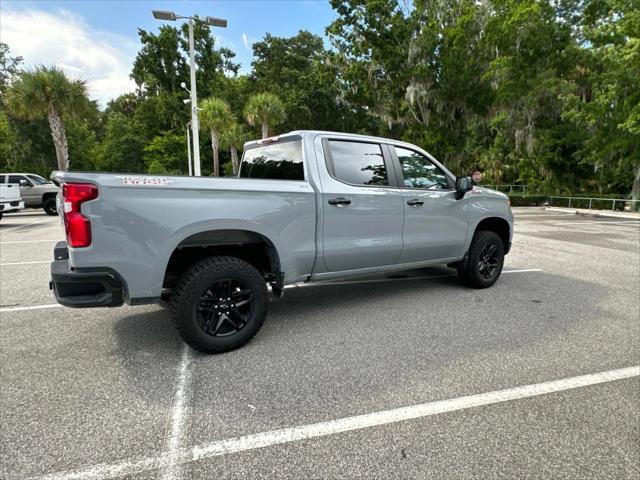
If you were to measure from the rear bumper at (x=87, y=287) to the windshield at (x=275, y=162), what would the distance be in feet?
6.13

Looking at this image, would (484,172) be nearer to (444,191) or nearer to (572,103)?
(572,103)

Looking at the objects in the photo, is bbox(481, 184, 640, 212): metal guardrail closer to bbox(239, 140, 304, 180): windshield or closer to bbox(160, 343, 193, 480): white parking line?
bbox(239, 140, 304, 180): windshield

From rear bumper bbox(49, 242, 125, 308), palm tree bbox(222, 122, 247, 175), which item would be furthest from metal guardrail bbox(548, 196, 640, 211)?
palm tree bbox(222, 122, 247, 175)

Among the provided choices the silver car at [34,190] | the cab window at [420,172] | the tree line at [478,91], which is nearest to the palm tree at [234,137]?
the tree line at [478,91]

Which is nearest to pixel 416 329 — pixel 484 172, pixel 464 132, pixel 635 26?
pixel 635 26

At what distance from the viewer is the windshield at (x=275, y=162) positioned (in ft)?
12.3

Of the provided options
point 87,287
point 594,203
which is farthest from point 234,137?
point 87,287

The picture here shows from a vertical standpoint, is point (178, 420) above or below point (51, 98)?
below

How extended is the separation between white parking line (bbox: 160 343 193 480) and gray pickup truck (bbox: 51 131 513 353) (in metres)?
0.23

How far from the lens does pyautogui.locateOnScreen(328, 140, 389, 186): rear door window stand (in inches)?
150

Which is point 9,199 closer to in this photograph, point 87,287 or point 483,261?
point 87,287

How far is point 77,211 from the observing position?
2.59 m

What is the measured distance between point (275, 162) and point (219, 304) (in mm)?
1684

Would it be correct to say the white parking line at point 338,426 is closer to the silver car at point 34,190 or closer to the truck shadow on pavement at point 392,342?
the truck shadow on pavement at point 392,342
